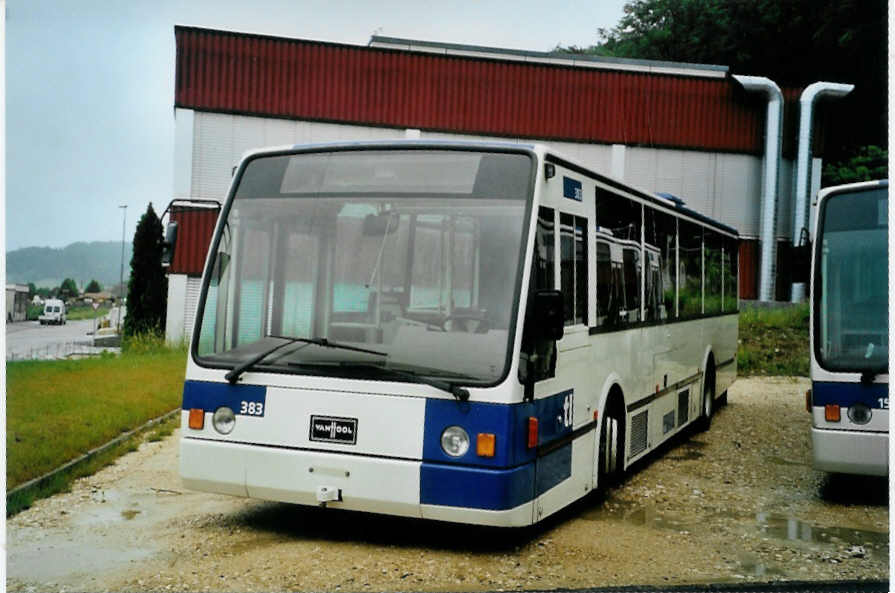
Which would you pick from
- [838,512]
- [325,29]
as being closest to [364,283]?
[325,29]

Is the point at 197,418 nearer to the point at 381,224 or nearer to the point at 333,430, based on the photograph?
the point at 333,430

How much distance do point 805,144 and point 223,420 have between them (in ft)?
25.9

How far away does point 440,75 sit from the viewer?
11.5 metres

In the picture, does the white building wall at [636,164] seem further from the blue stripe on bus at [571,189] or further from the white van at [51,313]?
the white van at [51,313]

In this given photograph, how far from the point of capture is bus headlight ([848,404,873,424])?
24.8 feet

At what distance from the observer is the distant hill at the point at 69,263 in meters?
6.60

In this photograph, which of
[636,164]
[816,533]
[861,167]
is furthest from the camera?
[636,164]

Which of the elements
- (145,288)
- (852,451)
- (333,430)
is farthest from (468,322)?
(145,288)

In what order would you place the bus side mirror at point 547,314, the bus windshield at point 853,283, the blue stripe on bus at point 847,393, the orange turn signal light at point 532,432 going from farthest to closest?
1. the bus windshield at point 853,283
2. the blue stripe on bus at point 847,393
3. the orange turn signal light at point 532,432
4. the bus side mirror at point 547,314

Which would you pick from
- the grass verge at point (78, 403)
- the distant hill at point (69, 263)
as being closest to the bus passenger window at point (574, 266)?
the grass verge at point (78, 403)

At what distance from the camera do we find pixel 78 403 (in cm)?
1010

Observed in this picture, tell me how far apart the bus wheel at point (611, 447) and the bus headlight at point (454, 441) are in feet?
6.41

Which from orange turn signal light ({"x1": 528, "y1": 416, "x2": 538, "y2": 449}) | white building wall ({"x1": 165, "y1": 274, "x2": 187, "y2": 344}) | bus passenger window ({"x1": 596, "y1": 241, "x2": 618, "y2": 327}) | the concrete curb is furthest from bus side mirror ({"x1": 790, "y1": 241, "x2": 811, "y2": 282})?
the concrete curb

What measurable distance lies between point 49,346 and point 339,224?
3.06m
